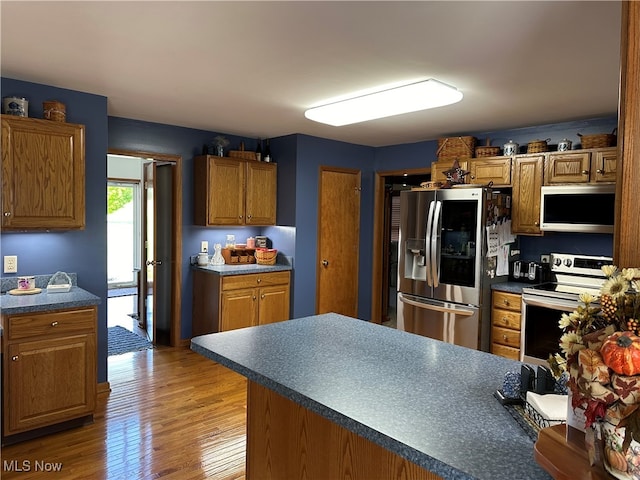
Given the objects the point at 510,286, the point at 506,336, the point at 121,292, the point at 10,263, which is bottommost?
the point at 121,292

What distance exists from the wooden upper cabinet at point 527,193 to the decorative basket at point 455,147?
0.53 metres

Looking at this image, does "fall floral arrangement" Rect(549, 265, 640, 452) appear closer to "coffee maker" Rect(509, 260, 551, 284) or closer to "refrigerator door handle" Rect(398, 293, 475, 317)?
"refrigerator door handle" Rect(398, 293, 475, 317)

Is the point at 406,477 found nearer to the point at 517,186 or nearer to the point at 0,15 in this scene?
the point at 0,15

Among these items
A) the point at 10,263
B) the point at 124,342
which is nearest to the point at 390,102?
the point at 10,263

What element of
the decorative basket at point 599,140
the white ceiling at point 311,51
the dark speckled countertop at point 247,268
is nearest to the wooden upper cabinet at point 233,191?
the dark speckled countertop at point 247,268

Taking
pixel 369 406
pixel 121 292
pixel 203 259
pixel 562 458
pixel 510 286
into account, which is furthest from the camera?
pixel 121 292

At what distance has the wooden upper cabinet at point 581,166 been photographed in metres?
3.62

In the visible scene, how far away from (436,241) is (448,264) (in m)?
0.25

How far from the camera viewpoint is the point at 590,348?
836 mm

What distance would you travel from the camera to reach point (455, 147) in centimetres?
463

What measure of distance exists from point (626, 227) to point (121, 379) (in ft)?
13.0

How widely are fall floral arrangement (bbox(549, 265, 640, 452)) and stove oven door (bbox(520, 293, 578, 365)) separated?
9.63 ft

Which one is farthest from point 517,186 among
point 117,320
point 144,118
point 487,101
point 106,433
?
point 117,320

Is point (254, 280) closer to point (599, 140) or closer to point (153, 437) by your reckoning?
point (153, 437)
